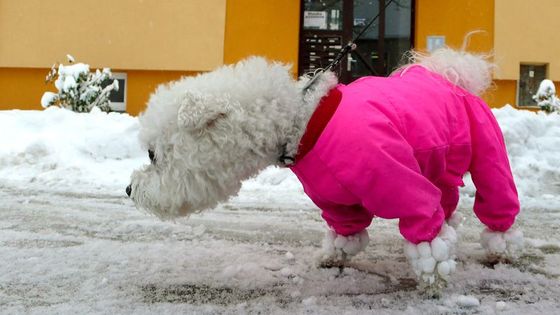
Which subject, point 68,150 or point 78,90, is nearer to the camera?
point 68,150

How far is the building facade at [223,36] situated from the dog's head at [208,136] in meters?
7.83

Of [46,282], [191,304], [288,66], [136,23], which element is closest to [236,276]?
[191,304]

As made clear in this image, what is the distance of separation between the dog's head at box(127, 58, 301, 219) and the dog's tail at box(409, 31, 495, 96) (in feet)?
3.20

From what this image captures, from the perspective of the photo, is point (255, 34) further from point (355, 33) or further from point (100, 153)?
point (100, 153)

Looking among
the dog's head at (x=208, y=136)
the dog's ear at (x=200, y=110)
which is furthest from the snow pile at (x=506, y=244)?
the dog's ear at (x=200, y=110)

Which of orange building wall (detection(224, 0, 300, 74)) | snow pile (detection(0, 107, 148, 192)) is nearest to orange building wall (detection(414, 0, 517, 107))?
orange building wall (detection(224, 0, 300, 74))

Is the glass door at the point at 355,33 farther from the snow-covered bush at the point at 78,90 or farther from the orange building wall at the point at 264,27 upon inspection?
the snow-covered bush at the point at 78,90

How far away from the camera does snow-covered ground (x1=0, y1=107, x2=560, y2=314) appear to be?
2.06 m

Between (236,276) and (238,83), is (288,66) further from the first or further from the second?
(236,276)

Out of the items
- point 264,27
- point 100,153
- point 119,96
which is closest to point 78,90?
point 119,96

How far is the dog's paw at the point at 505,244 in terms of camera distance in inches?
104

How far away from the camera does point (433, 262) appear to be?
2.12 meters

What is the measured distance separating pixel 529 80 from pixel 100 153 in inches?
313

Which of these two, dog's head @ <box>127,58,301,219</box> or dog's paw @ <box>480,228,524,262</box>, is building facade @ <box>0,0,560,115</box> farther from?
dog's head @ <box>127,58,301,219</box>
